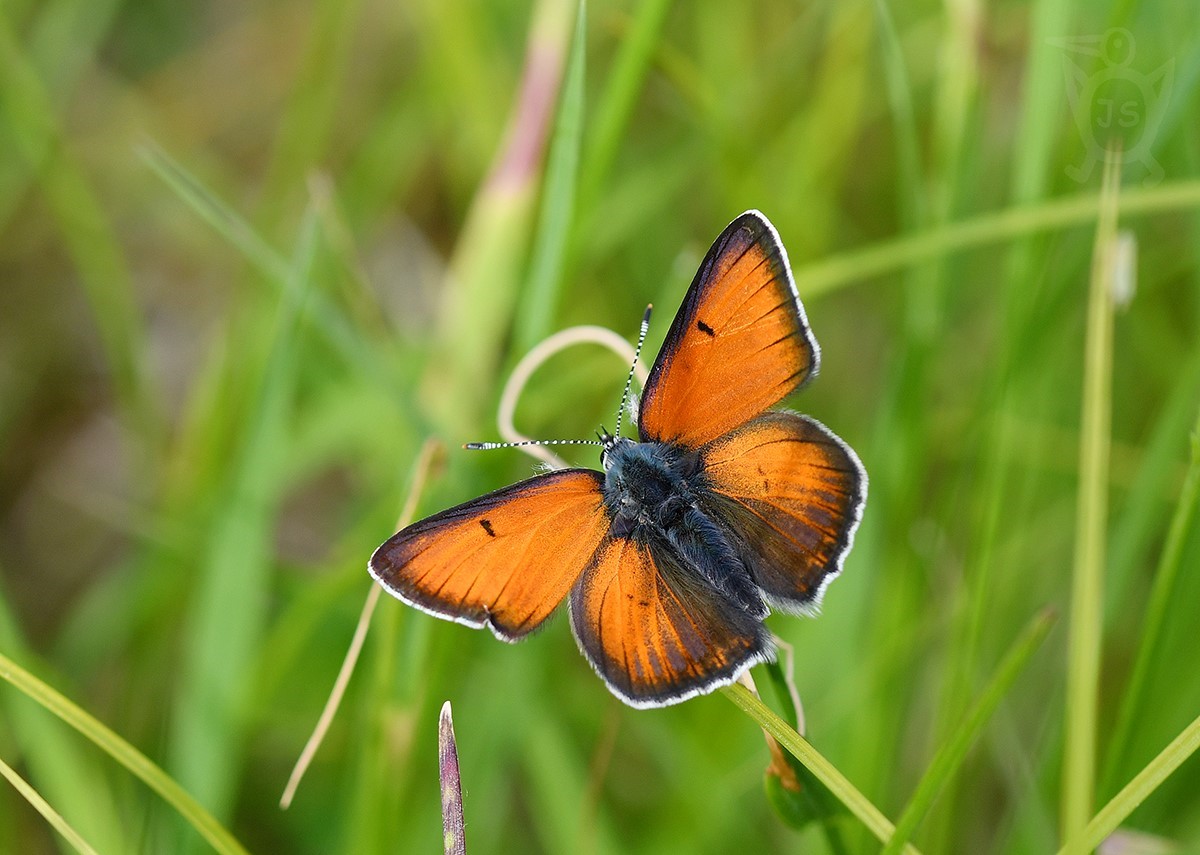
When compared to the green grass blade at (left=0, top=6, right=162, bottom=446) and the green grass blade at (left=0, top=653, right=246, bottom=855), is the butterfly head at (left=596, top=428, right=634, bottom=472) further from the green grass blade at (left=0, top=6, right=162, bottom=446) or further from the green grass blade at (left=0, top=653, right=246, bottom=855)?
the green grass blade at (left=0, top=6, right=162, bottom=446)

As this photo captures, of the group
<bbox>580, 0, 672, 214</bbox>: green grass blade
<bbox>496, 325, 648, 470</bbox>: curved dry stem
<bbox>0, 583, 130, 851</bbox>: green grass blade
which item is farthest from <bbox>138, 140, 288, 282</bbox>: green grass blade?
<bbox>0, 583, 130, 851</bbox>: green grass blade

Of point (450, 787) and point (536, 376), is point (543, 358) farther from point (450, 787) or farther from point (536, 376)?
point (450, 787)

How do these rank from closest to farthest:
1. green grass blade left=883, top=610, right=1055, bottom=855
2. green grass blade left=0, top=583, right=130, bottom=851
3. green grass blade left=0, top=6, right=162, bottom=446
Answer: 1. green grass blade left=883, top=610, right=1055, bottom=855
2. green grass blade left=0, top=583, right=130, bottom=851
3. green grass blade left=0, top=6, right=162, bottom=446

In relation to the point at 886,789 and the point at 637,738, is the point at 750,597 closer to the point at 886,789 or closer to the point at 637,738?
the point at 886,789

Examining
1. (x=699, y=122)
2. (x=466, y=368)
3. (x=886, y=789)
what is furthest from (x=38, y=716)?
(x=699, y=122)

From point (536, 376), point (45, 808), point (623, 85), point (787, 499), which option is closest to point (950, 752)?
point (787, 499)
